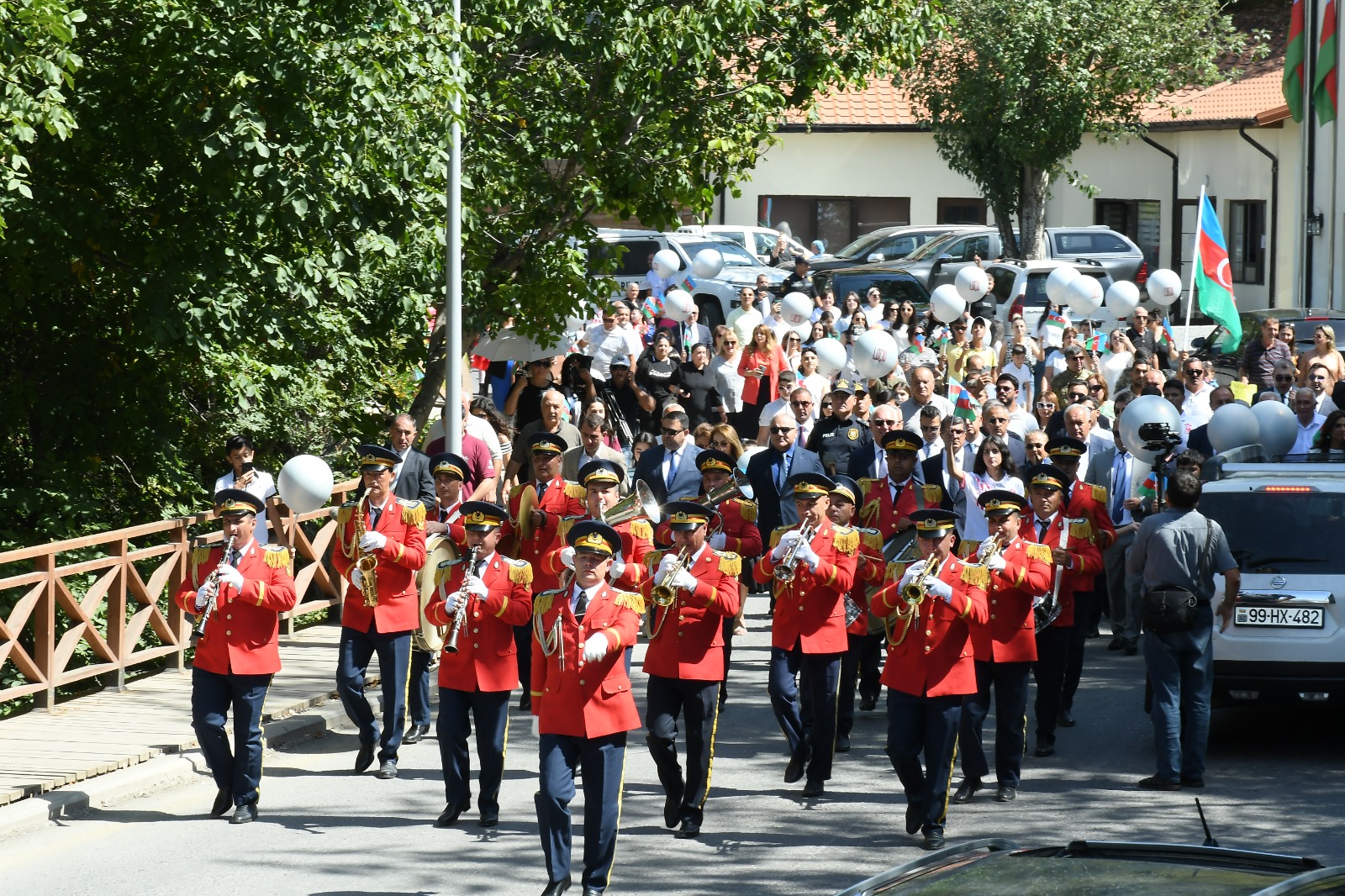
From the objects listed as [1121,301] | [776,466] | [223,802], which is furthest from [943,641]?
[1121,301]

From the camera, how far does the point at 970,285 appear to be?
2195 centimetres

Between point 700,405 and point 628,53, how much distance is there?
5.01m

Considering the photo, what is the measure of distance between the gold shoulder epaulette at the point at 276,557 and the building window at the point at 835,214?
113ft

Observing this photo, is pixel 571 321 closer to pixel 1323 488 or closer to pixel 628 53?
pixel 628 53

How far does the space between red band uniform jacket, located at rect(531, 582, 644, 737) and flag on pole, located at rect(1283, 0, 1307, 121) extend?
88.7 ft

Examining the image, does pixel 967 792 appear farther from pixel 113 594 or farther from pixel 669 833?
pixel 113 594

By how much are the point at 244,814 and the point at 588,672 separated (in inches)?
103

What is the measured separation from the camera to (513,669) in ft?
32.0

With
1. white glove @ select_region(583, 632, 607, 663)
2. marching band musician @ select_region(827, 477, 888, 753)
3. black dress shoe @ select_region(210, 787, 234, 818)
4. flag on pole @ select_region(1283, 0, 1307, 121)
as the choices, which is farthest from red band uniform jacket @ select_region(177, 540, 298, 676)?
flag on pole @ select_region(1283, 0, 1307, 121)

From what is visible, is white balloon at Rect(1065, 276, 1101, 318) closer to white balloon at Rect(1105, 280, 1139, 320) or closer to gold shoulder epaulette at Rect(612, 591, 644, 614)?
white balloon at Rect(1105, 280, 1139, 320)

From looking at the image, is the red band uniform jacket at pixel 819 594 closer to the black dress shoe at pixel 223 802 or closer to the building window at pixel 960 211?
the black dress shoe at pixel 223 802

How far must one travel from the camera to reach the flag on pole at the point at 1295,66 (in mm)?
32031

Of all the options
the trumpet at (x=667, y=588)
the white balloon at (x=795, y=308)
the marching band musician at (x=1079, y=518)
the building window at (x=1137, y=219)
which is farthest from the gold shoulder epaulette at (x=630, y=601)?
the building window at (x=1137, y=219)

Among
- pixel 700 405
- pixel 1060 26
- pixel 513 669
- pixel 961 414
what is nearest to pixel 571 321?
pixel 700 405
